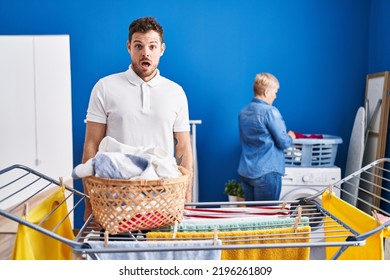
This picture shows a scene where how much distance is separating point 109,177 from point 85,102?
2.71 m

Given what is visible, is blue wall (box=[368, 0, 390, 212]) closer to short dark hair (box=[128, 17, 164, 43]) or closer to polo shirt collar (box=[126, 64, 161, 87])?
polo shirt collar (box=[126, 64, 161, 87])

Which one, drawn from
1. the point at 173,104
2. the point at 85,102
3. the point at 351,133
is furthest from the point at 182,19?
the point at 173,104

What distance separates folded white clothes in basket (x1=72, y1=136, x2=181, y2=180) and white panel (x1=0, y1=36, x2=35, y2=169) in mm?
3023

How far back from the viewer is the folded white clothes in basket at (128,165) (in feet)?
3.37

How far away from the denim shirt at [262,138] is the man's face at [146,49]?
1305 mm

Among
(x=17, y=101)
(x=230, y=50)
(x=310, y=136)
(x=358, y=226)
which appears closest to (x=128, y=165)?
(x=358, y=226)

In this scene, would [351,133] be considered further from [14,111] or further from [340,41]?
[14,111]

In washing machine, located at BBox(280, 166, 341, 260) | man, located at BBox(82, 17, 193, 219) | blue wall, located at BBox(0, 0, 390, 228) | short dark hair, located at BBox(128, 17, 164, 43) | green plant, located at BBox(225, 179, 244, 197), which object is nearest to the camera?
short dark hair, located at BBox(128, 17, 164, 43)

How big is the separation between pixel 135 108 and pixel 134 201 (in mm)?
583

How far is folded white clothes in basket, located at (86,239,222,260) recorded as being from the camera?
1031 mm

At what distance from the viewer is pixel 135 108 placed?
1.54 m

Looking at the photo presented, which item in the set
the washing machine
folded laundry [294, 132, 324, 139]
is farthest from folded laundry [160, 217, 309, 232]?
folded laundry [294, 132, 324, 139]

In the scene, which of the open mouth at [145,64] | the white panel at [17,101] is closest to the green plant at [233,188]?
the white panel at [17,101]

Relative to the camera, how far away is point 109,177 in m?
1.03
